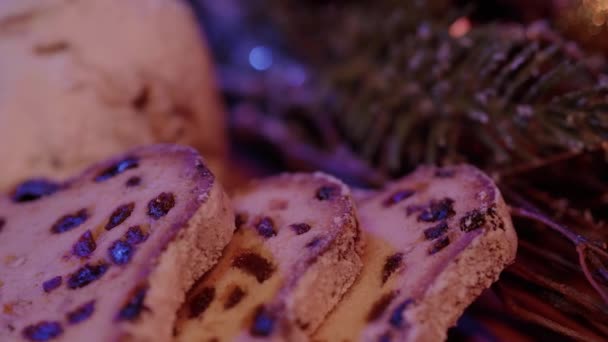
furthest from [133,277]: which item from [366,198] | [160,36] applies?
[160,36]

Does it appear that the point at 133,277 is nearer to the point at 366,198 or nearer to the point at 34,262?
the point at 34,262

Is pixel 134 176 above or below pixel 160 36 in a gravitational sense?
below

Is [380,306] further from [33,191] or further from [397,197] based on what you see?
[33,191]

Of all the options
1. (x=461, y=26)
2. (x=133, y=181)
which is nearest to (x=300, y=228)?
(x=133, y=181)

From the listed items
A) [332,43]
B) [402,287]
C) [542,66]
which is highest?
[542,66]

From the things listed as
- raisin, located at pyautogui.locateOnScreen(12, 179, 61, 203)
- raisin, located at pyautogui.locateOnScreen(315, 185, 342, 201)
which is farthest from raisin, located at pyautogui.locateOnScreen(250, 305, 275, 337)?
raisin, located at pyautogui.locateOnScreen(12, 179, 61, 203)

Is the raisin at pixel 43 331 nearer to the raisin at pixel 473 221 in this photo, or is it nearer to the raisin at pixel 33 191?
the raisin at pixel 33 191

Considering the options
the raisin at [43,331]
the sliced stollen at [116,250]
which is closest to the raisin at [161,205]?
the sliced stollen at [116,250]
